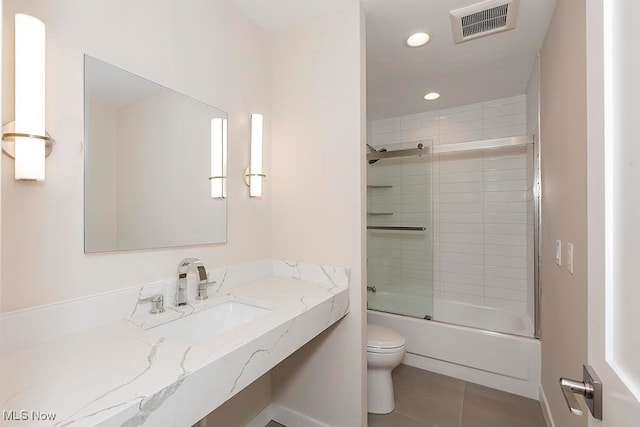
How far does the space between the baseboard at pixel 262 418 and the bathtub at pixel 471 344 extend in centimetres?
121

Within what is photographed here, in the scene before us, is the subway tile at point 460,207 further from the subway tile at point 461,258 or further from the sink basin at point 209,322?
the sink basin at point 209,322

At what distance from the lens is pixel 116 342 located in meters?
0.99

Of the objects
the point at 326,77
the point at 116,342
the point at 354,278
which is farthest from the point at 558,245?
the point at 116,342

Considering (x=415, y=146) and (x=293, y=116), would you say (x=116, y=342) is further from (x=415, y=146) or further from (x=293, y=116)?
(x=415, y=146)

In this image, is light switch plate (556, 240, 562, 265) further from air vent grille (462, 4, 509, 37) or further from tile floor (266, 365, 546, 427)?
air vent grille (462, 4, 509, 37)

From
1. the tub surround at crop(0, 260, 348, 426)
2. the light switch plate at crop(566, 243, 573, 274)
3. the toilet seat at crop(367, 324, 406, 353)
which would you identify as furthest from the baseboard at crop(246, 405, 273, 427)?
the light switch plate at crop(566, 243, 573, 274)

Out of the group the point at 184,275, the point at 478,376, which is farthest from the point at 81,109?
the point at 478,376

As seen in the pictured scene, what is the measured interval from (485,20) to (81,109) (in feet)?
7.00

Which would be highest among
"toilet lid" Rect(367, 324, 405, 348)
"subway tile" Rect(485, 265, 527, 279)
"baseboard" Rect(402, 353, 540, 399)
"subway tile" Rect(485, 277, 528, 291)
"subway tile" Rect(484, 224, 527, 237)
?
"subway tile" Rect(484, 224, 527, 237)

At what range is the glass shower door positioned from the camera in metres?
3.06

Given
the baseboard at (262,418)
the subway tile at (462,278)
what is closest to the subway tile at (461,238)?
the subway tile at (462,278)

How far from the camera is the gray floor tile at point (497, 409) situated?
6.29ft

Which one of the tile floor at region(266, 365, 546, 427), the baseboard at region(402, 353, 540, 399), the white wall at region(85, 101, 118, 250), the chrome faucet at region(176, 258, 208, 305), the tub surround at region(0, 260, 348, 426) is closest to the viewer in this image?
the tub surround at region(0, 260, 348, 426)

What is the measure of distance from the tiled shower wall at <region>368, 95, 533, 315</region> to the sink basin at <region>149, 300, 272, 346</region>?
1869 mm
